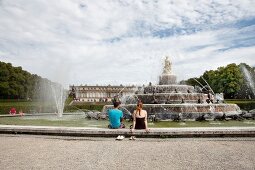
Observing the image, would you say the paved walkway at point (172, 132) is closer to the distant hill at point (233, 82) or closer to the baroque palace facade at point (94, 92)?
the distant hill at point (233, 82)

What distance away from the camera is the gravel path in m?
8.21

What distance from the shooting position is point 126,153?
9664mm

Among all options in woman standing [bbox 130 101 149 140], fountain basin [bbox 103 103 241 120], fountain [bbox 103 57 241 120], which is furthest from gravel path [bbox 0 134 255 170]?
fountain basin [bbox 103 103 241 120]

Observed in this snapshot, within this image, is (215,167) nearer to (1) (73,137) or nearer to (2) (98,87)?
(1) (73,137)

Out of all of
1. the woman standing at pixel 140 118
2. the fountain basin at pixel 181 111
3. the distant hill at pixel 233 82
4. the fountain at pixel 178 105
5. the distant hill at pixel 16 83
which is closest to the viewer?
the woman standing at pixel 140 118

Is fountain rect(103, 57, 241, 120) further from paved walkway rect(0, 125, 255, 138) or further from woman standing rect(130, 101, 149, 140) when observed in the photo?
paved walkway rect(0, 125, 255, 138)

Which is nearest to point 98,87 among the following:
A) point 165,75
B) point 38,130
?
point 165,75

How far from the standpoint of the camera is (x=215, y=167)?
7840 mm

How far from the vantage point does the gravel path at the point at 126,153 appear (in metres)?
8.21

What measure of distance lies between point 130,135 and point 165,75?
27089mm

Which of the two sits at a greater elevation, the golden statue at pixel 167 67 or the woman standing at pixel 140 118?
the golden statue at pixel 167 67

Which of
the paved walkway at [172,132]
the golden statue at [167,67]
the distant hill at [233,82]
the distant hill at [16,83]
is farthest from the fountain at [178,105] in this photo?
the distant hill at [16,83]

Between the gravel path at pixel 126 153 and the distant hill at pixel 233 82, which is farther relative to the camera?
the distant hill at pixel 233 82

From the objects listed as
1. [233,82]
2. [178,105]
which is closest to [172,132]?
[178,105]
